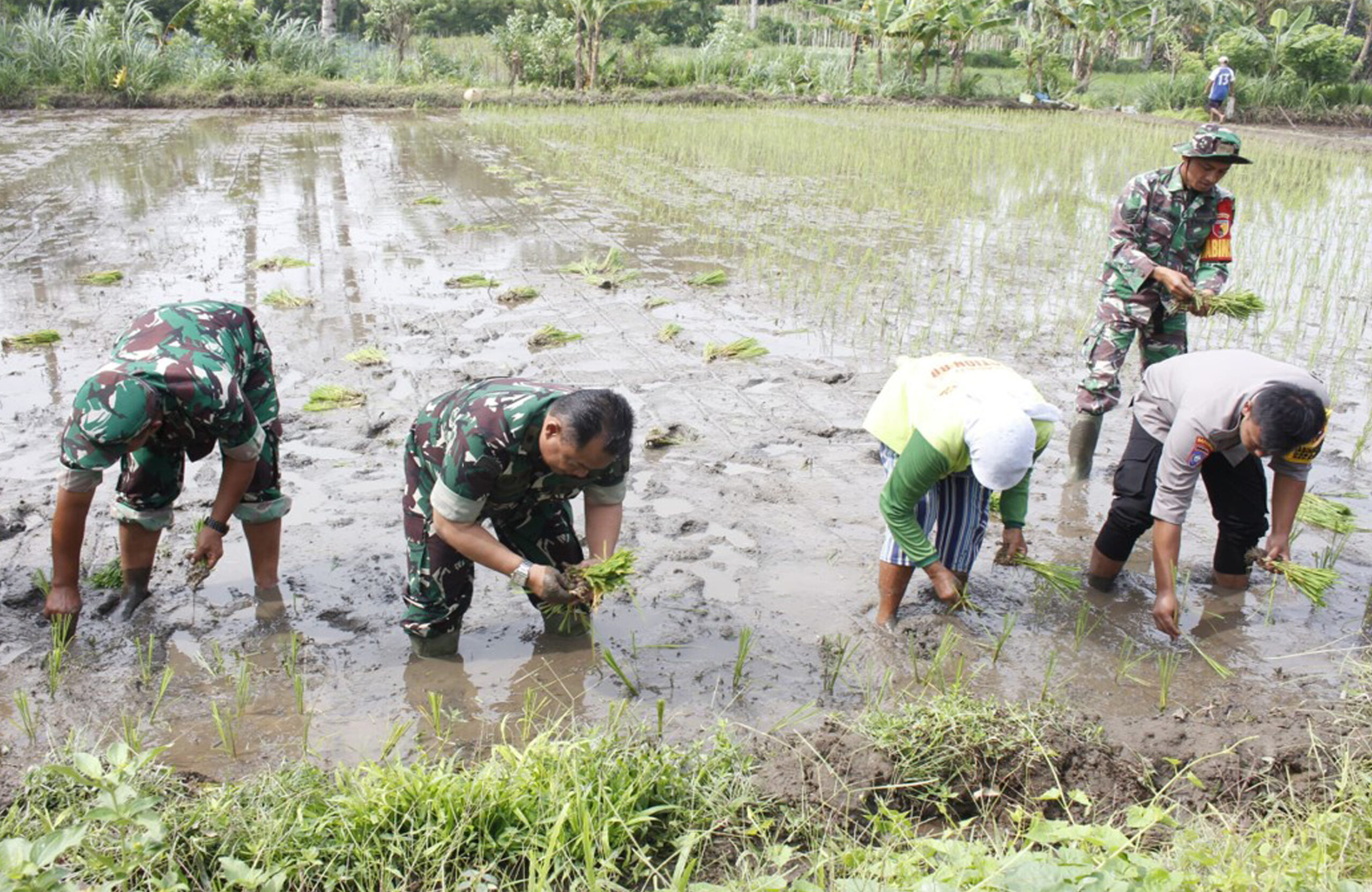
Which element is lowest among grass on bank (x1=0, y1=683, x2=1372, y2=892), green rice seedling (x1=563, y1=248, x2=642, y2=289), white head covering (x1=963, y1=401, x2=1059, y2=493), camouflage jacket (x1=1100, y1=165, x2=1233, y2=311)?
grass on bank (x1=0, y1=683, x2=1372, y2=892)

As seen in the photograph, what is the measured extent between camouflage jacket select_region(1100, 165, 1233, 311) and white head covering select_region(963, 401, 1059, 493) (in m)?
1.80

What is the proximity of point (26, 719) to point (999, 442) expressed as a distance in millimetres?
2575

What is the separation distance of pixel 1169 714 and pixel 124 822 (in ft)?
8.34

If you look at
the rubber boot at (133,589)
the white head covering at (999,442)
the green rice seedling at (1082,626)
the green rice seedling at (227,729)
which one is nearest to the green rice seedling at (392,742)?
the green rice seedling at (227,729)

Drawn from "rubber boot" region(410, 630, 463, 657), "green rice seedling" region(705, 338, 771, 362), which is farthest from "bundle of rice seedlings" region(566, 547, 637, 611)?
"green rice seedling" region(705, 338, 771, 362)

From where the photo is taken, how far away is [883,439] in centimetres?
317

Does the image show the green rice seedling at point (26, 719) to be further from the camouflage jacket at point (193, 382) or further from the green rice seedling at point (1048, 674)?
the green rice seedling at point (1048, 674)

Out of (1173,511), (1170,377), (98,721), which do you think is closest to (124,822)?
(98,721)

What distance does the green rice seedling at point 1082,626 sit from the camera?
3346mm

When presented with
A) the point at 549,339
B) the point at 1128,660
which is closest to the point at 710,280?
the point at 549,339

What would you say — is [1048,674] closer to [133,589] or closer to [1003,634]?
[1003,634]

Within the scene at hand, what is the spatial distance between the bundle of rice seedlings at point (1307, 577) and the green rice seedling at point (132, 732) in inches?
127

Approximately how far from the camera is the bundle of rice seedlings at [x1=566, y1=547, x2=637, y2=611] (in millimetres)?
2873

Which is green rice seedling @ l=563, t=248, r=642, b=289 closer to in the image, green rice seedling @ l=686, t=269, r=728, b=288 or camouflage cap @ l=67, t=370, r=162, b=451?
green rice seedling @ l=686, t=269, r=728, b=288
